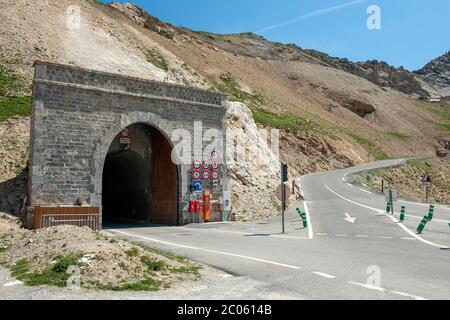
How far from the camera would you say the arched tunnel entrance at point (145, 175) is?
21.0 meters

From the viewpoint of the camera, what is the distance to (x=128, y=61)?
40.7 m

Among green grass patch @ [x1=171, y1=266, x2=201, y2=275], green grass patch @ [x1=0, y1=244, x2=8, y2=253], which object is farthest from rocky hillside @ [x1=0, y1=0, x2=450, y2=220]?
green grass patch @ [x1=171, y1=266, x2=201, y2=275]

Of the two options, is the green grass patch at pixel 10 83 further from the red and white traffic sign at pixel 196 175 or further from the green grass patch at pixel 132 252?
the green grass patch at pixel 132 252

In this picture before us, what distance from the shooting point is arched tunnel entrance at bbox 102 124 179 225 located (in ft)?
68.9

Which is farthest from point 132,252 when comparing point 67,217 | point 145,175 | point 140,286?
point 145,175

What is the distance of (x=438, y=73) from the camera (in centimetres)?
15588

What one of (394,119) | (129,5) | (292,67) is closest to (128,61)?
(129,5)

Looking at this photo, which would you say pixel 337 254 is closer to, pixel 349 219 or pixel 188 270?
pixel 188 270

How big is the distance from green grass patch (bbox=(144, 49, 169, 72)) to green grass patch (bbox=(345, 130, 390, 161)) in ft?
85.0

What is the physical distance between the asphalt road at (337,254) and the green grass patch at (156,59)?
29.7 meters

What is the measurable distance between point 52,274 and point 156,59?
42.0 meters

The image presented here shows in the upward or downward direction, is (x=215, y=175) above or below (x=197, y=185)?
above

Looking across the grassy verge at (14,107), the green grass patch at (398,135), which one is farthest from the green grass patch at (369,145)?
the grassy verge at (14,107)
